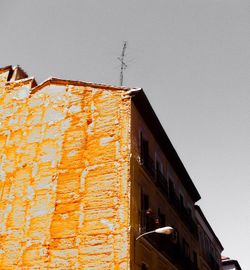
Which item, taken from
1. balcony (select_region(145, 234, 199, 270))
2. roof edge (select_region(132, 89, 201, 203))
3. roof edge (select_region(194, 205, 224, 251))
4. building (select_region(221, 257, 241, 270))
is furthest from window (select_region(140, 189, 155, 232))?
building (select_region(221, 257, 241, 270))

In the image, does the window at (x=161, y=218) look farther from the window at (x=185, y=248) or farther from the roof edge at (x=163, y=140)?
the window at (x=185, y=248)

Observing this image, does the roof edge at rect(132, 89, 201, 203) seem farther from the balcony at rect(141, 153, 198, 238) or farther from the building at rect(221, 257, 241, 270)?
the building at rect(221, 257, 241, 270)

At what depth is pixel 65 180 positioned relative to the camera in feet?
60.1

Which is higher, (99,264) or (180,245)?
(180,245)

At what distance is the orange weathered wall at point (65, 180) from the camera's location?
1650 centimetres

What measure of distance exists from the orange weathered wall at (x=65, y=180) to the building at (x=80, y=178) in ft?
0.15

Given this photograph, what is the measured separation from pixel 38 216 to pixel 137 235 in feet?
15.5

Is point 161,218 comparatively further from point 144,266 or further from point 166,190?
point 144,266

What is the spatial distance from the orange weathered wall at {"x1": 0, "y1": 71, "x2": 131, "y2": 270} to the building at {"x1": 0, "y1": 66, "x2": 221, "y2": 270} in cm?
4

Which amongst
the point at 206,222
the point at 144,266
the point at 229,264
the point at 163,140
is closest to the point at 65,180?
the point at 144,266

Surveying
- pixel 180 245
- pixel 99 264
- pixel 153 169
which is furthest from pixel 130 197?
pixel 180 245

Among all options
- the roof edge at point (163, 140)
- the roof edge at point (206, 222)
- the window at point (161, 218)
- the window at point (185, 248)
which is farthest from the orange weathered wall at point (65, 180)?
the roof edge at point (206, 222)

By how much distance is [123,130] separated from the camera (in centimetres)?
1838

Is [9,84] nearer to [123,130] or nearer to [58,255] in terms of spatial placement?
[123,130]
